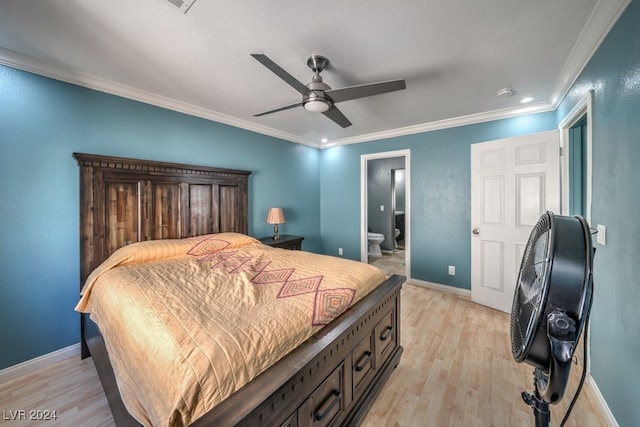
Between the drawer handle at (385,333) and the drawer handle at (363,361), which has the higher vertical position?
the drawer handle at (385,333)

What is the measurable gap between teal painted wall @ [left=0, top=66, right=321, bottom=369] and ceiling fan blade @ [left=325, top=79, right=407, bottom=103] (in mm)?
1974

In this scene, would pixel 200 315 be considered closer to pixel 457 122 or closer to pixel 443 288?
pixel 443 288

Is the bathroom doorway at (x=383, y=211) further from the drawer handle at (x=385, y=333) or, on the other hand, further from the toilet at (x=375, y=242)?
the drawer handle at (x=385, y=333)

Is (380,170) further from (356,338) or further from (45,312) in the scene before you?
(45,312)

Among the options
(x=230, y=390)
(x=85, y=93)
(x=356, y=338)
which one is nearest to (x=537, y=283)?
(x=356, y=338)

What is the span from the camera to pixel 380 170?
580 centimetres

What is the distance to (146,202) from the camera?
7.88 feet

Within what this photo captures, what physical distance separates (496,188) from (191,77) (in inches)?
132

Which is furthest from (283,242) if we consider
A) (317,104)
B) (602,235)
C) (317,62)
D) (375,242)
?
(602,235)

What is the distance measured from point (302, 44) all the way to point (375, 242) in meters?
4.33

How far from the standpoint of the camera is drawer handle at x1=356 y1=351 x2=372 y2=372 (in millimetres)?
1435

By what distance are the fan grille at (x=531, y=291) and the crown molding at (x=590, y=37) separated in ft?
4.85

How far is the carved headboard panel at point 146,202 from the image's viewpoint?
6.86ft

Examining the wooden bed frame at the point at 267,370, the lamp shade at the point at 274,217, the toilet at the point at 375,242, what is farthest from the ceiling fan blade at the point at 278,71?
the toilet at the point at 375,242
